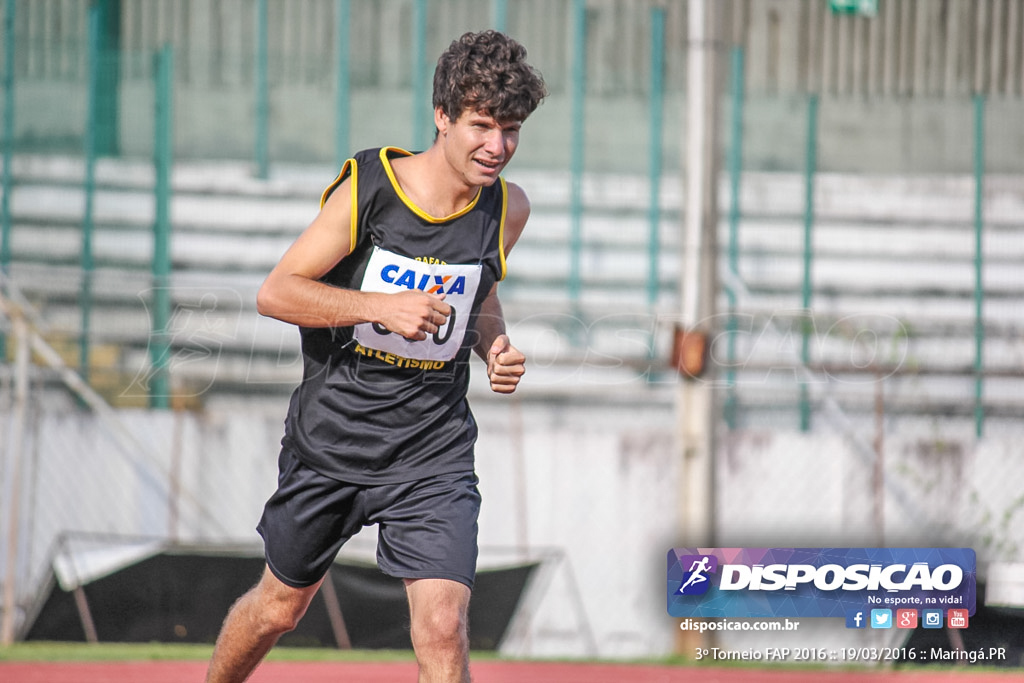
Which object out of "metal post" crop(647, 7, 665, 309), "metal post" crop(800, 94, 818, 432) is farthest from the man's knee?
"metal post" crop(647, 7, 665, 309)

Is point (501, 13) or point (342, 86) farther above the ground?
point (501, 13)

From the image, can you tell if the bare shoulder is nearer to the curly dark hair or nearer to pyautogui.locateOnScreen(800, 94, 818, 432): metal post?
the curly dark hair

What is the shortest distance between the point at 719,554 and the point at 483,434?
1.55m

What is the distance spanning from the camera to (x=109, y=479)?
6.35 metres

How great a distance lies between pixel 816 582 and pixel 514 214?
3.31m

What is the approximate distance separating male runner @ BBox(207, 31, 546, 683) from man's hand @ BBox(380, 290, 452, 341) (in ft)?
0.41

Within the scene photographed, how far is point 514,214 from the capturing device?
127 inches

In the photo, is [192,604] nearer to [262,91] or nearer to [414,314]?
[262,91]

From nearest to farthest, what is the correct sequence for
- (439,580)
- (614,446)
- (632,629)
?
(439,580) → (632,629) → (614,446)

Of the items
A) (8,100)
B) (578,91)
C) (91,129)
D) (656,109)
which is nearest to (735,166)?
(656,109)

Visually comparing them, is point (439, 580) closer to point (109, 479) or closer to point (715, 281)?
point (715, 281)

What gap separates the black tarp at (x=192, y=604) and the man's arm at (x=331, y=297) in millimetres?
3206

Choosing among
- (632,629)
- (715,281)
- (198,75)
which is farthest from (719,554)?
(198,75)

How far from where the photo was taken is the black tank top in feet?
9.82
